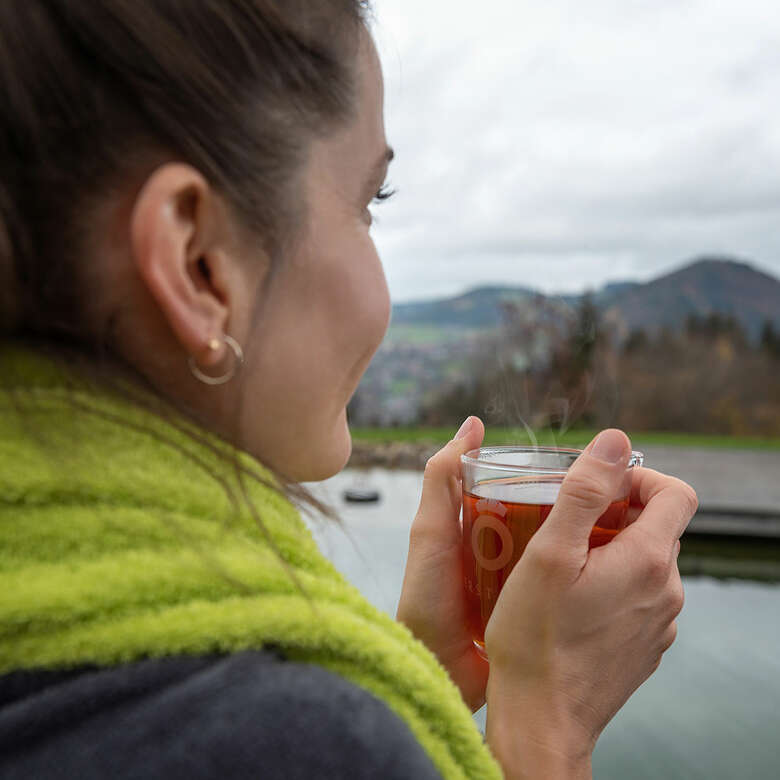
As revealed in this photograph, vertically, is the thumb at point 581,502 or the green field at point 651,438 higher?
the thumb at point 581,502

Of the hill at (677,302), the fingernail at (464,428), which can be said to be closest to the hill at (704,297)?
the hill at (677,302)

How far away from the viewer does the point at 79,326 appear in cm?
55

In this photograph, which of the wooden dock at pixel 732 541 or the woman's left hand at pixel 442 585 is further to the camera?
the wooden dock at pixel 732 541

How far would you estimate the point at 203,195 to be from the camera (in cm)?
54

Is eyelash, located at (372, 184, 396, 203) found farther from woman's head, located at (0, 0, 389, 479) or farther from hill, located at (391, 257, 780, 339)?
hill, located at (391, 257, 780, 339)

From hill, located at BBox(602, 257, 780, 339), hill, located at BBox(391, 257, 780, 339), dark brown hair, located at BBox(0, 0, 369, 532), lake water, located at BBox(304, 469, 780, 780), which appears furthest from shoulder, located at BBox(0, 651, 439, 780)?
hill, located at BBox(602, 257, 780, 339)

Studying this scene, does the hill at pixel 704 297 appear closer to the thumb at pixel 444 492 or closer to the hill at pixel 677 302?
the hill at pixel 677 302

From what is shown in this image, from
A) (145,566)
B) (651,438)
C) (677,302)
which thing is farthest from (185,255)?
(677,302)

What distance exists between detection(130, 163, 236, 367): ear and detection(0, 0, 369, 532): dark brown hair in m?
0.02

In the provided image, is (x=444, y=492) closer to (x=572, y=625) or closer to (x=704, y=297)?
(x=572, y=625)

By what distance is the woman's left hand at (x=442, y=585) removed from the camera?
0.96 metres

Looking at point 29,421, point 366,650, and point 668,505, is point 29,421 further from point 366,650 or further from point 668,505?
point 668,505

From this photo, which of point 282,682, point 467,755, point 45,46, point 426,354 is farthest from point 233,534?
point 426,354

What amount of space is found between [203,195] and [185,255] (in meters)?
0.04
